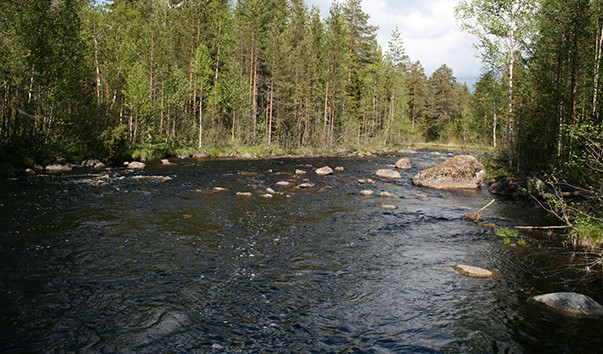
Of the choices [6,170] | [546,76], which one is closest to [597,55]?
[546,76]

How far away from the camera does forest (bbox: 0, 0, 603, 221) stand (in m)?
19.5

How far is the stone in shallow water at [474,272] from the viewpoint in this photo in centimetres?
944

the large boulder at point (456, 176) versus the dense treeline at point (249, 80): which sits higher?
the dense treeline at point (249, 80)

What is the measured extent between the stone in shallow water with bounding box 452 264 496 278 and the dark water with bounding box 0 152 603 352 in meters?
0.35

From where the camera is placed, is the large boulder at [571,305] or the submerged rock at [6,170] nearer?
the large boulder at [571,305]

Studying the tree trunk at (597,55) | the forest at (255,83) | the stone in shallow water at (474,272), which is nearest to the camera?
the stone in shallow water at (474,272)

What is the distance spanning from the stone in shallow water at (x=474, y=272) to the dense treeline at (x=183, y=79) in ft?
73.4

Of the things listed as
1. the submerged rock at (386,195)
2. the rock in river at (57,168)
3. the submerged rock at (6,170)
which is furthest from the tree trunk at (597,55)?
the rock in river at (57,168)

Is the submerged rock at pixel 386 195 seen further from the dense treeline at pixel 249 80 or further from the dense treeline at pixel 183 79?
the dense treeline at pixel 183 79

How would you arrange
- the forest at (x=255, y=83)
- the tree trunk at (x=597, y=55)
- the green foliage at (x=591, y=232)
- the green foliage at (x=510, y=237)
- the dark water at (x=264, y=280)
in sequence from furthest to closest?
the forest at (x=255, y=83) < the tree trunk at (x=597, y=55) < the green foliage at (x=510, y=237) < the green foliage at (x=591, y=232) < the dark water at (x=264, y=280)

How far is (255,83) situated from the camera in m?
45.4

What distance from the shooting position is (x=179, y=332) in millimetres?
6441

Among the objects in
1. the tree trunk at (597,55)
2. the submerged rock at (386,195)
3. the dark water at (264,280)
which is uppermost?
the tree trunk at (597,55)

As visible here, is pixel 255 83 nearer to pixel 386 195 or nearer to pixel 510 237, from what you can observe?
pixel 386 195
